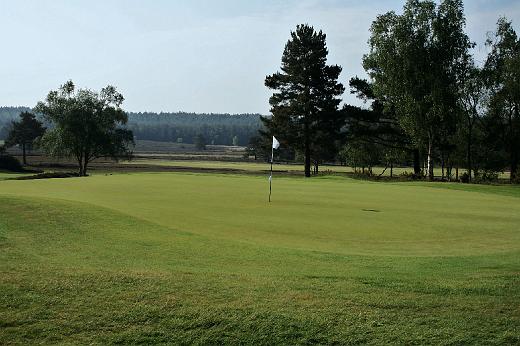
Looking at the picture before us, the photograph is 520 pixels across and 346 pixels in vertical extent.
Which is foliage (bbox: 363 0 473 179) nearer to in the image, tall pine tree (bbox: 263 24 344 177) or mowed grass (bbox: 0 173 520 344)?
tall pine tree (bbox: 263 24 344 177)

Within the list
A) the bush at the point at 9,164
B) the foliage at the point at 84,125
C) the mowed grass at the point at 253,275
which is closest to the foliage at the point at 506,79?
the mowed grass at the point at 253,275

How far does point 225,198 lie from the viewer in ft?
76.4

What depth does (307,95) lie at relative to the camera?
60.0 metres

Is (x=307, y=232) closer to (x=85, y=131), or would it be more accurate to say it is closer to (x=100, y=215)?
(x=100, y=215)

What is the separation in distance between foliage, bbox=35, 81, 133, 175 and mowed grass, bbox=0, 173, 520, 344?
55399mm

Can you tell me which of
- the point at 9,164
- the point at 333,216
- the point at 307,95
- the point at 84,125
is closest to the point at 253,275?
the point at 333,216

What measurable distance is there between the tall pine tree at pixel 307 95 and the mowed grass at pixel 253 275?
41.5 metres

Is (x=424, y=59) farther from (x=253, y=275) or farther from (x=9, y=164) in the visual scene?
(x=9, y=164)

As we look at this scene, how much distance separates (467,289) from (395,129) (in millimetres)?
54542

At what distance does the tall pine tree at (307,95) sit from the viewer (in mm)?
60156

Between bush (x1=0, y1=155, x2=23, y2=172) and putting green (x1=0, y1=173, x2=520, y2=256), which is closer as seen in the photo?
putting green (x1=0, y1=173, x2=520, y2=256)

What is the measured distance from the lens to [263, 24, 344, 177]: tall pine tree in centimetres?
6016

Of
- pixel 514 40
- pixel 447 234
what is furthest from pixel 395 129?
pixel 447 234

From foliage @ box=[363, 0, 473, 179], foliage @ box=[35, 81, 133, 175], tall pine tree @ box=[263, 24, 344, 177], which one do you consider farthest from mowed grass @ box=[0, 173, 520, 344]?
foliage @ box=[35, 81, 133, 175]
